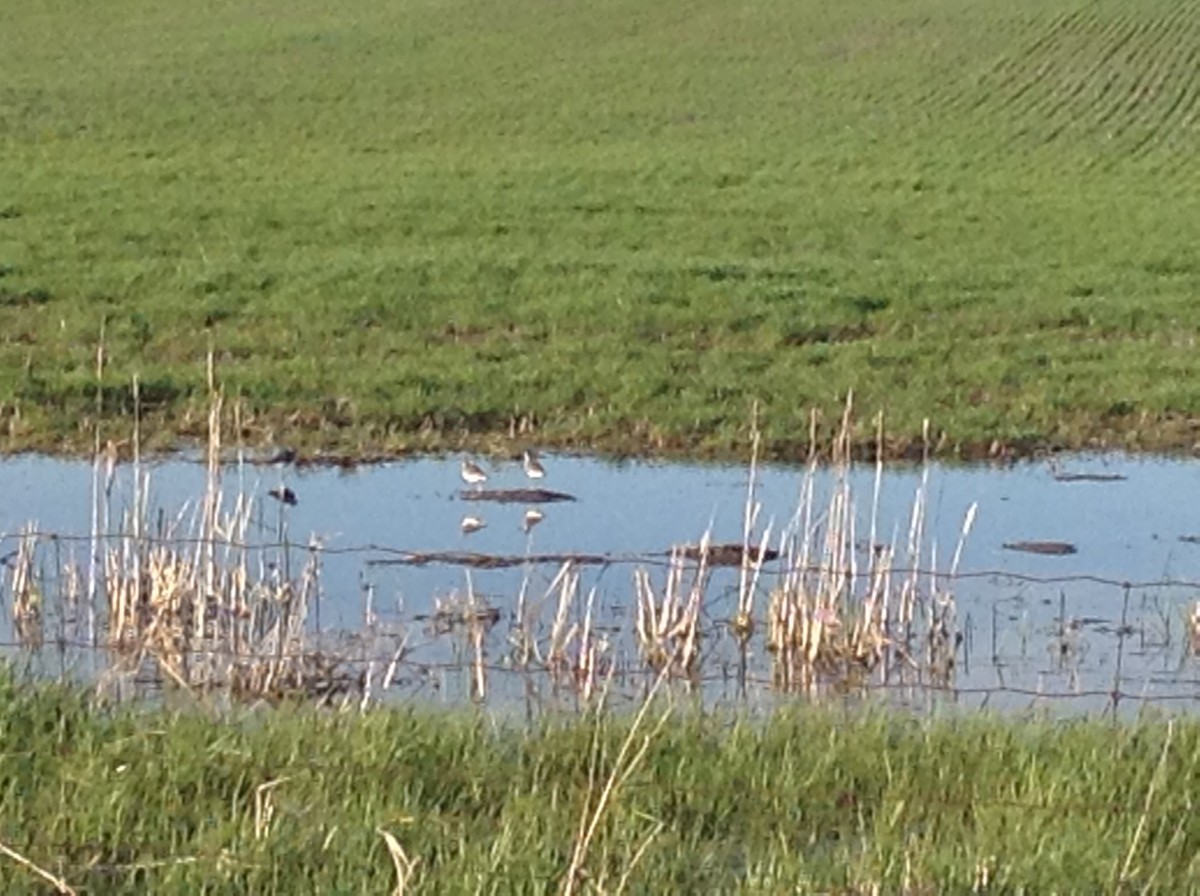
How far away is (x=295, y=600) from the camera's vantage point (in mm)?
9195

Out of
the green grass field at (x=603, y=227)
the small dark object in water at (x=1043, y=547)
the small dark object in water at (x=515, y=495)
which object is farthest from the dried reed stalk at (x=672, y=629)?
the green grass field at (x=603, y=227)

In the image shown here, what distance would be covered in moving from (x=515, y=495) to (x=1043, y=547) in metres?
2.81

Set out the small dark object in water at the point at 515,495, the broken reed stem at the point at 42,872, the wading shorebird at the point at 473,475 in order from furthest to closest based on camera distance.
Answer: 1. the wading shorebird at the point at 473,475
2. the small dark object in water at the point at 515,495
3. the broken reed stem at the point at 42,872

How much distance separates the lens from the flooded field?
862cm

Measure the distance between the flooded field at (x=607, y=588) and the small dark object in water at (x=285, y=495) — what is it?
0.04 m

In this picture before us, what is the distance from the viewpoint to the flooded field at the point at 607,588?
28.3 feet

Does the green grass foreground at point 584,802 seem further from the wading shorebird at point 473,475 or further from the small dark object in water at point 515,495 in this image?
the wading shorebird at point 473,475

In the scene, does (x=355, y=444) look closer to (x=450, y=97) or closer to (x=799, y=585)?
(x=799, y=585)

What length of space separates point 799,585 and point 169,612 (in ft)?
7.95

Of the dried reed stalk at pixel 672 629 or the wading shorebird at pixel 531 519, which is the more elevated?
the wading shorebird at pixel 531 519

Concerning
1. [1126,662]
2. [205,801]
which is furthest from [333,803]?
[1126,662]

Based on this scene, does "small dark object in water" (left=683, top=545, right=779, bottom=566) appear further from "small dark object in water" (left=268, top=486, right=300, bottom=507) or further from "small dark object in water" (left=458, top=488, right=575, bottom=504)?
"small dark object in water" (left=268, top=486, right=300, bottom=507)

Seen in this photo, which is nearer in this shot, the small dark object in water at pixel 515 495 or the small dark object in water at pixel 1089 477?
the small dark object in water at pixel 515 495

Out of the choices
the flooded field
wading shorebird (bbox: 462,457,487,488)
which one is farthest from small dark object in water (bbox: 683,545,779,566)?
wading shorebird (bbox: 462,457,487,488)
